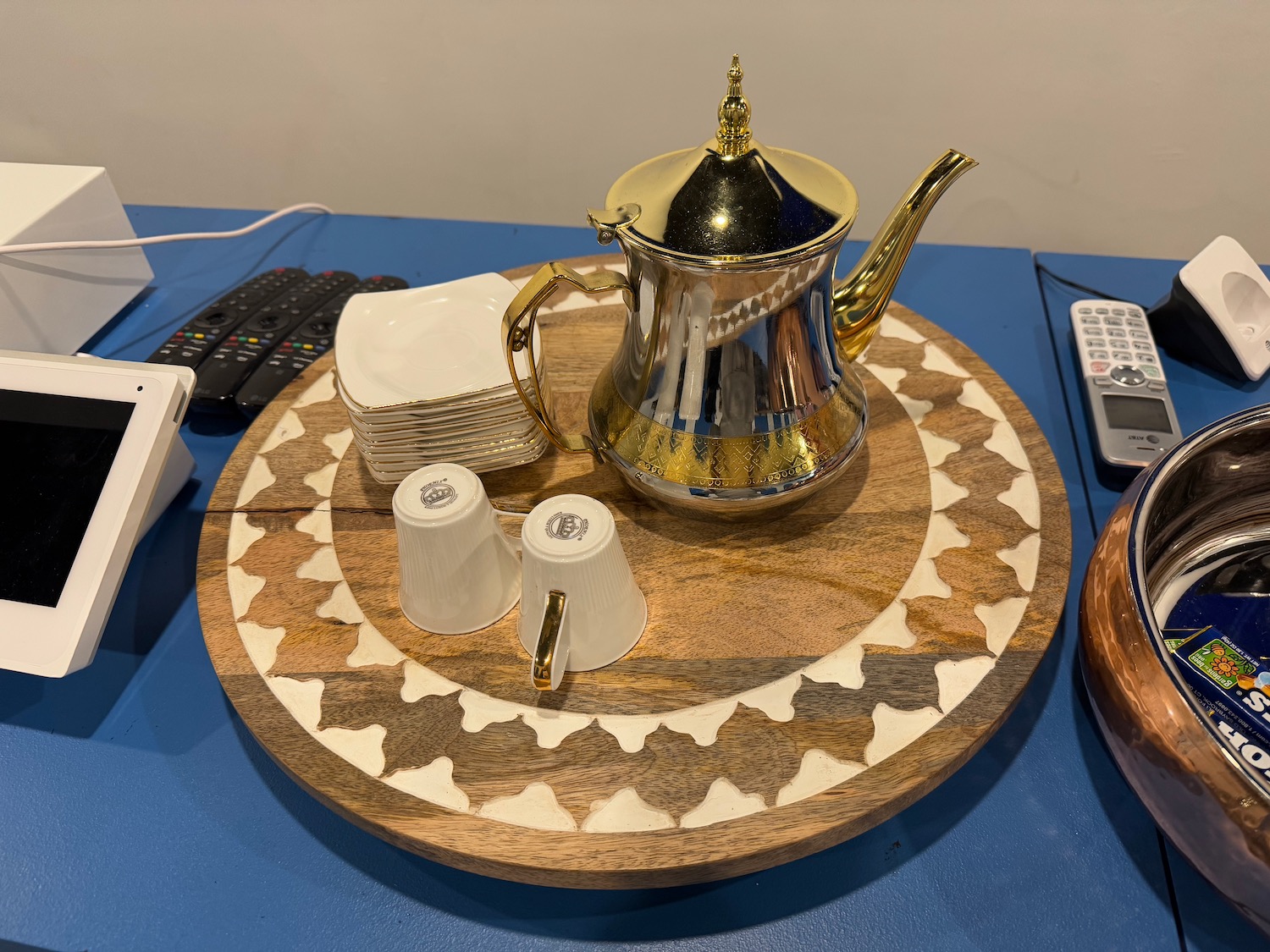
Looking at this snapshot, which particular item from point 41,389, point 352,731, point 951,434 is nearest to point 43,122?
point 41,389

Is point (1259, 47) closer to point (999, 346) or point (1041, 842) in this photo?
point (999, 346)

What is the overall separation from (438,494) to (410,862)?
0.71 feet

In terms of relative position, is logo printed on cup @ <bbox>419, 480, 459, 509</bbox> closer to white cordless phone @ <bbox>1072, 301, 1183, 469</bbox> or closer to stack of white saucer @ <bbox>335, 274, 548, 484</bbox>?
stack of white saucer @ <bbox>335, 274, 548, 484</bbox>

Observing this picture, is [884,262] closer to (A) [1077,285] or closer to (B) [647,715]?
(B) [647,715]

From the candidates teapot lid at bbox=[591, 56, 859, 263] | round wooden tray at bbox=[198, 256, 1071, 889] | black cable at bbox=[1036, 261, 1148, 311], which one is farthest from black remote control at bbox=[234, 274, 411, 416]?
black cable at bbox=[1036, 261, 1148, 311]

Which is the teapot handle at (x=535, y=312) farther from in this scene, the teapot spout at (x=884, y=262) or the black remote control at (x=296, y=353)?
the black remote control at (x=296, y=353)

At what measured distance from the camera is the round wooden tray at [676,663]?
1.39 ft

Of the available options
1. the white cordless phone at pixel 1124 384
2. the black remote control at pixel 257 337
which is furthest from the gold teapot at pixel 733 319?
the black remote control at pixel 257 337

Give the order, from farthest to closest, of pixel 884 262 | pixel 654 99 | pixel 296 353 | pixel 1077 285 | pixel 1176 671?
pixel 654 99 < pixel 1077 285 < pixel 296 353 < pixel 884 262 < pixel 1176 671

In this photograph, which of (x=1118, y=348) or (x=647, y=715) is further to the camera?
(x=1118, y=348)

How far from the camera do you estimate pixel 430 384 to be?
576 millimetres

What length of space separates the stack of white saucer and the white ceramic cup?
13 centimetres

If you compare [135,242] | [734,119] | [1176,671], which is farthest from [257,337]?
[1176,671]

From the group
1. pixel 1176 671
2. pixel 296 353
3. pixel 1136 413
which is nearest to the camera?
pixel 1176 671
